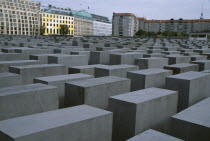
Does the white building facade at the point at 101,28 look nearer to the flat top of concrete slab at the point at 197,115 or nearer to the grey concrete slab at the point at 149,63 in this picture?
the grey concrete slab at the point at 149,63

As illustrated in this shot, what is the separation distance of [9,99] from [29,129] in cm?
138

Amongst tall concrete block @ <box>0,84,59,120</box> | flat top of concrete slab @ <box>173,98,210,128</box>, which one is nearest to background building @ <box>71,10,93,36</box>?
tall concrete block @ <box>0,84,59,120</box>

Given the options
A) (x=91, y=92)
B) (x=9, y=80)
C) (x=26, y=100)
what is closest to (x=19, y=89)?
(x=26, y=100)

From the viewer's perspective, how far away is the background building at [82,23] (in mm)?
90812

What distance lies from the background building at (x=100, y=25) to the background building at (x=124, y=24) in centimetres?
887

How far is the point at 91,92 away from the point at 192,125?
1939mm

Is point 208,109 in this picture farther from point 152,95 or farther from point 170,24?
point 170,24

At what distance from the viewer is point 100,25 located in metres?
116

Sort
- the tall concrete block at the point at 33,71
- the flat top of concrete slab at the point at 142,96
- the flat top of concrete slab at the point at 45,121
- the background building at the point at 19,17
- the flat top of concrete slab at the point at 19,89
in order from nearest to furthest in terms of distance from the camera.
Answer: the flat top of concrete slab at the point at 45,121
the flat top of concrete slab at the point at 142,96
the flat top of concrete slab at the point at 19,89
the tall concrete block at the point at 33,71
the background building at the point at 19,17

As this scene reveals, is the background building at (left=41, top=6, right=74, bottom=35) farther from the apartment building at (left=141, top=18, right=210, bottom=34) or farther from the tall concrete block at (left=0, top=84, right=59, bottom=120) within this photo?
the tall concrete block at (left=0, top=84, right=59, bottom=120)

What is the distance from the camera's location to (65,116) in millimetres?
3045

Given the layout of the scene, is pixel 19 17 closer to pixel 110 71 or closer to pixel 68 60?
pixel 68 60

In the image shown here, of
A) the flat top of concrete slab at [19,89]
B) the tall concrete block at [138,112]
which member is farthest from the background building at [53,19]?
the tall concrete block at [138,112]

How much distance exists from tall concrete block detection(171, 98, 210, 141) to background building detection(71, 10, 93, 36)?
294 feet
